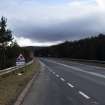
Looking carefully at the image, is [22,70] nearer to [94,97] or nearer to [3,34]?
[94,97]

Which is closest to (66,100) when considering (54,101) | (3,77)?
(54,101)

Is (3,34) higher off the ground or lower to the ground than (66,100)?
higher

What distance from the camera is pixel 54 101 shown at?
15.4 metres

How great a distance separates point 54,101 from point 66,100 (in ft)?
1.66

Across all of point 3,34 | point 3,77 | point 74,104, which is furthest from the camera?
point 3,34

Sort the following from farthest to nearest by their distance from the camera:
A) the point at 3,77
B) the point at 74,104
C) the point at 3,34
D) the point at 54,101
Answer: the point at 3,34 → the point at 3,77 → the point at 54,101 → the point at 74,104

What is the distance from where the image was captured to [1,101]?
15.1 metres

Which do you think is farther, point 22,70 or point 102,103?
point 22,70

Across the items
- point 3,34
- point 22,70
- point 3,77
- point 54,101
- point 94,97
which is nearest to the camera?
point 54,101

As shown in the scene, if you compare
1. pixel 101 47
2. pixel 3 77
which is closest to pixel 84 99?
pixel 3 77

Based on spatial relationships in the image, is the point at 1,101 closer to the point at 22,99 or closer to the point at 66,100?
the point at 22,99

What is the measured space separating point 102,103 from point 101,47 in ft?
319

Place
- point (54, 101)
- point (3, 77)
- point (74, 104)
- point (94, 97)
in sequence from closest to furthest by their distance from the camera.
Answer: point (74, 104) → point (54, 101) → point (94, 97) → point (3, 77)

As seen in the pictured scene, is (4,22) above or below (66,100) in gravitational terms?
above
